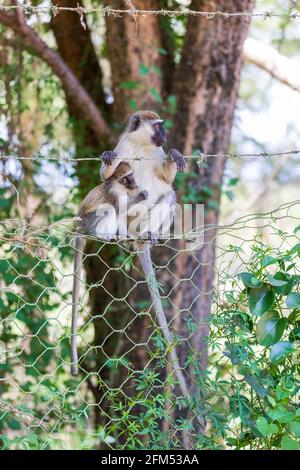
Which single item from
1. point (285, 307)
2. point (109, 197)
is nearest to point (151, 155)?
point (109, 197)

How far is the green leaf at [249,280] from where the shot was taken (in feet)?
9.29

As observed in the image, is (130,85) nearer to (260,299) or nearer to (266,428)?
(260,299)

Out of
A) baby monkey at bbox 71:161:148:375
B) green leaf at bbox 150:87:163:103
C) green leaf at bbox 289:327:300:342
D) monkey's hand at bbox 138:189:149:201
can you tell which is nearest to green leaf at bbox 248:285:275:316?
green leaf at bbox 289:327:300:342

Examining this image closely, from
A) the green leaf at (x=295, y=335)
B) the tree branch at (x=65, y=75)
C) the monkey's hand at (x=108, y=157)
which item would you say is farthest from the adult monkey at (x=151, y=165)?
the green leaf at (x=295, y=335)

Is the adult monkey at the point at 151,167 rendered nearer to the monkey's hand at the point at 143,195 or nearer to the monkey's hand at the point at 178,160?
the monkey's hand at the point at 143,195

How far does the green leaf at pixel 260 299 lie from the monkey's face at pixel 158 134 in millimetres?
1941

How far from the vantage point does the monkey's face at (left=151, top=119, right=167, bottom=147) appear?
4.62m

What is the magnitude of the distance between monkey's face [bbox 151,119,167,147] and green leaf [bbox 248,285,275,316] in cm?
194

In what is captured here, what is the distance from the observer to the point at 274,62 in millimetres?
6293

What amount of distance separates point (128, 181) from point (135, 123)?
619mm

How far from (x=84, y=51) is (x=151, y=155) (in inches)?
89.2

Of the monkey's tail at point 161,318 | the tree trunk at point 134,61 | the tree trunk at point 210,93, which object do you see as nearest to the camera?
the monkey's tail at point 161,318

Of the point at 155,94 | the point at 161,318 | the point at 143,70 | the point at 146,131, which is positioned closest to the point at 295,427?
the point at 161,318
